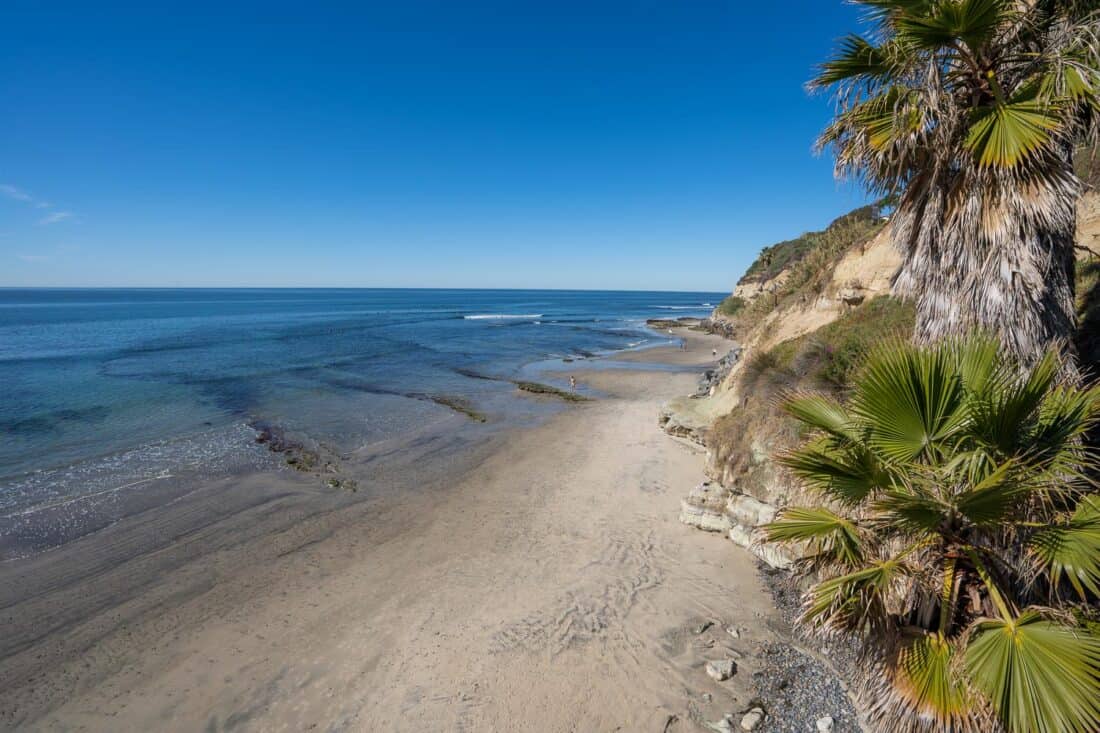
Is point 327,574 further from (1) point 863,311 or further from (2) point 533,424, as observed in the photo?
(1) point 863,311

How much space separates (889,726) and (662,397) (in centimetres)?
2148

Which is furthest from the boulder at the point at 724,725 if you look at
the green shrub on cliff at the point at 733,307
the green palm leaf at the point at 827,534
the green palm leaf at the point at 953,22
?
the green shrub on cliff at the point at 733,307

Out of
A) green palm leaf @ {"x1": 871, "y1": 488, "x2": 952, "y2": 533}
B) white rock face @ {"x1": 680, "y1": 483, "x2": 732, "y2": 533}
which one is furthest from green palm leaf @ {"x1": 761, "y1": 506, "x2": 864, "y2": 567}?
white rock face @ {"x1": 680, "y1": 483, "x2": 732, "y2": 533}

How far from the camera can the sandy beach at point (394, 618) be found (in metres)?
6.34

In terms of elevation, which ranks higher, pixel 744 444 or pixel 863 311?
pixel 863 311

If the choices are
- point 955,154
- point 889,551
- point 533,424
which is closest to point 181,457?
point 533,424

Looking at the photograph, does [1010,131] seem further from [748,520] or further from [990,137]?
[748,520]

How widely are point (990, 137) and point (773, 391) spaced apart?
26.1 ft

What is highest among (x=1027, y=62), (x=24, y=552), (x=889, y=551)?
(x=1027, y=62)

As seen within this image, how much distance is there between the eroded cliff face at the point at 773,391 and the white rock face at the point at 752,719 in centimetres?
318

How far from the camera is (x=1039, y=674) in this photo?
281 cm

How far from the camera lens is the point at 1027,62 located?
Result: 4754 mm

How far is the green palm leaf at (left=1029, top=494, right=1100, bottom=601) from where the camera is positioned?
3.06 metres

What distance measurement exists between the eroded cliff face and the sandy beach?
80 cm
